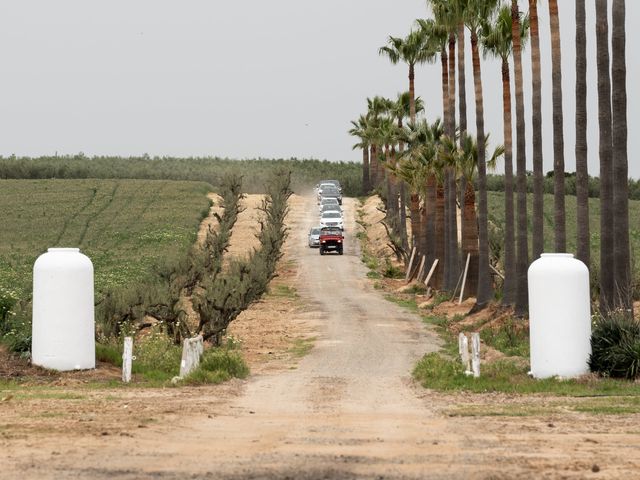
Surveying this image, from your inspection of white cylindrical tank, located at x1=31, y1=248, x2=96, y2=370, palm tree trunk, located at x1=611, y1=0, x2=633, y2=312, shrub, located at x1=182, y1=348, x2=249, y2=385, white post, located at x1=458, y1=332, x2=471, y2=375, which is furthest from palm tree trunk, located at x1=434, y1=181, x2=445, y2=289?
white cylindrical tank, located at x1=31, y1=248, x2=96, y2=370

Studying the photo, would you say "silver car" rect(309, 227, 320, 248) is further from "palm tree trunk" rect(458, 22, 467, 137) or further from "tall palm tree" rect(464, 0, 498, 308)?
"tall palm tree" rect(464, 0, 498, 308)

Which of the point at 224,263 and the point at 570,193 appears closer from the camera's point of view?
the point at 224,263

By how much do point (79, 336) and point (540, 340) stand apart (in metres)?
9.01

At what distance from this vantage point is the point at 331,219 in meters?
90.9

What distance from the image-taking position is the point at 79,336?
968 inches

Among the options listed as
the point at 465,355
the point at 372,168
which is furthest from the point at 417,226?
the point at 372,168

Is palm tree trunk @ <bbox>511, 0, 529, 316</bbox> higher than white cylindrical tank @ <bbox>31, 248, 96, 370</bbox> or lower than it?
higher

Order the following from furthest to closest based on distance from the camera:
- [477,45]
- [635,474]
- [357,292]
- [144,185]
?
[144,185]
[357,292]
[477,45]
[635,474]

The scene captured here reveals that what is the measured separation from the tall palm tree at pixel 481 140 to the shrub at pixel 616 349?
22845mm

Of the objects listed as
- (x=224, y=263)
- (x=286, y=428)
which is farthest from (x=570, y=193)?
(x=286, y=428)

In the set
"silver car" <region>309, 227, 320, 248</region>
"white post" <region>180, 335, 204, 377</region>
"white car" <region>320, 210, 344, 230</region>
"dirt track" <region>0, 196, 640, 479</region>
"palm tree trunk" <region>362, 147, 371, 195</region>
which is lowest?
"dirt track" <region>0, 196, 640, 479</region>

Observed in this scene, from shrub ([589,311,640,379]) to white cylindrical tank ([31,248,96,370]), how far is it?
Answer: 32.6 feet

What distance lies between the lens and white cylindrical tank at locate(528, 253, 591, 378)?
23.2 m

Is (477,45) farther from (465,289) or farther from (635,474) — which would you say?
(635,474)
